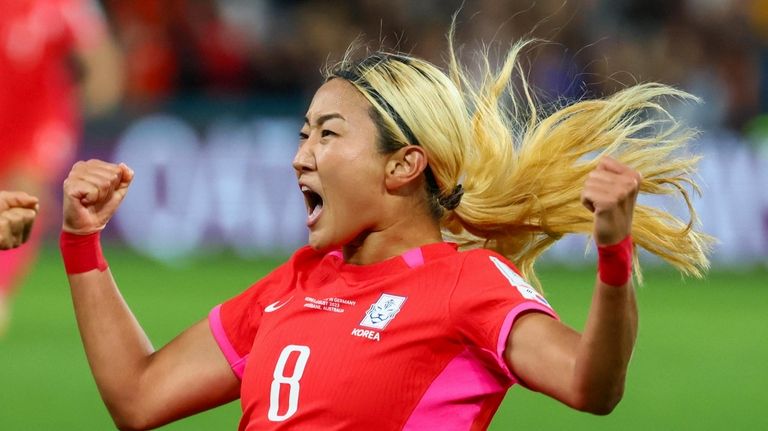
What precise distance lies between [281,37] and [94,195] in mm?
12827

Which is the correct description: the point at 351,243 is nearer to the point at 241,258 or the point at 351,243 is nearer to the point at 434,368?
the point at 434,368

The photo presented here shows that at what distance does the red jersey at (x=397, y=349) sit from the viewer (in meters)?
3.85

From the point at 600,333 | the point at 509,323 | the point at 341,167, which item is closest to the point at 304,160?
the point at 341,167

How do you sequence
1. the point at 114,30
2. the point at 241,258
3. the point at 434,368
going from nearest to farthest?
1. the point at 434,368
2. the point at 241,258
3. the point at 114,30

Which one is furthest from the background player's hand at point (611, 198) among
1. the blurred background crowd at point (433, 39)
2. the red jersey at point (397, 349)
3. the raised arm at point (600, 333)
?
the blurred background crowd at point (433, 39)

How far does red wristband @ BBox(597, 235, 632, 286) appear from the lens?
337 cm

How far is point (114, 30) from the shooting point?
16.4m

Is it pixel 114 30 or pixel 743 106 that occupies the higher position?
pixel 114 30

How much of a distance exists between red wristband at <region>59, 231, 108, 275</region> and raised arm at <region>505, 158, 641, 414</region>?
1.38 m

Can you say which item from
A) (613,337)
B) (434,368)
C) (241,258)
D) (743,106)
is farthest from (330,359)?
(743,106)

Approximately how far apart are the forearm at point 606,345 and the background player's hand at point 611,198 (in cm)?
13

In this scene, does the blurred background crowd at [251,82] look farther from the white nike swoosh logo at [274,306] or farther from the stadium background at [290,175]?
the white nike swoosh logo at [274,306]

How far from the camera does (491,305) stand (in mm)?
3799

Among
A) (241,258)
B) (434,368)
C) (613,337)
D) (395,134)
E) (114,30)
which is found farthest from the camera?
(114,30)
